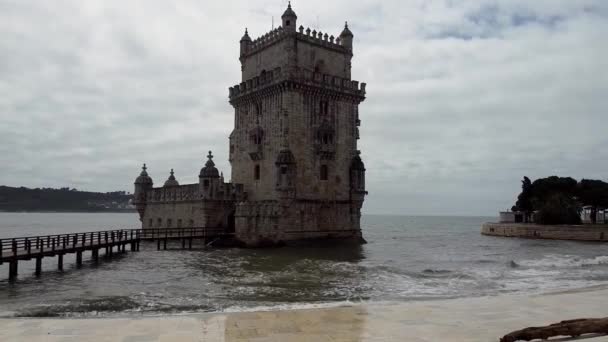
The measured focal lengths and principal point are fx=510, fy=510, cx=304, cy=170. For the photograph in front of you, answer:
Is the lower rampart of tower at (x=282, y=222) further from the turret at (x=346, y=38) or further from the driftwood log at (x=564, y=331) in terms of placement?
the driftwood log at (x=564, y=331)

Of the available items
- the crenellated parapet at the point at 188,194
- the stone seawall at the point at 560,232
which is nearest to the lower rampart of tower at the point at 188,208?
the crenellated parapet at the point at 188,194

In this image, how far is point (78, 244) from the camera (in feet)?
131

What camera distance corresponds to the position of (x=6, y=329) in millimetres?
11742

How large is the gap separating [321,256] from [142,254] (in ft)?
44.1

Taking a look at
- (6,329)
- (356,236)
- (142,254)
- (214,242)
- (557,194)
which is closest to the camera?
(6,329)

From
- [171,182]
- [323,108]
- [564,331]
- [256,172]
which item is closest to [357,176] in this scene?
[323,108]

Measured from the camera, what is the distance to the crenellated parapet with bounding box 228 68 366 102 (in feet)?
136

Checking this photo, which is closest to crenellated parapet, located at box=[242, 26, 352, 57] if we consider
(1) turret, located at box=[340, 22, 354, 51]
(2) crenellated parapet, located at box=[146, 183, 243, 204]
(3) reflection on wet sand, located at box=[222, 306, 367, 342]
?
(1) turret, located at box=[340, 22, 354, 51]

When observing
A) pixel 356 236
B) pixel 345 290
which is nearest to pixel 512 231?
pixel 356 236

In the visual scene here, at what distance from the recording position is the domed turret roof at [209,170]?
4375cm

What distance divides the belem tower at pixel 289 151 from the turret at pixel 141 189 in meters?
6.72

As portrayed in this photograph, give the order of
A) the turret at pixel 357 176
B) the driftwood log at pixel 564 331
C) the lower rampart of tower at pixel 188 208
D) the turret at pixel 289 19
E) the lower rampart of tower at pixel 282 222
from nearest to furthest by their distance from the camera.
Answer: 1. the driftwood log at pixel 564 331
2. the lower rampart of tower at pixel 282 222
3. the turret at pixel 289 19
4. the lower rampart of tower at pixel 188 208
5. the turret at pixel 357 176

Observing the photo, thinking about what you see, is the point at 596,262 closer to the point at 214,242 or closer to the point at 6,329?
the point at 214,242

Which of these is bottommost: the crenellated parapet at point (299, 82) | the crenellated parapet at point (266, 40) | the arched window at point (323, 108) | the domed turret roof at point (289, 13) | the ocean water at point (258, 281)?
the ocean water at point (258, 281)
